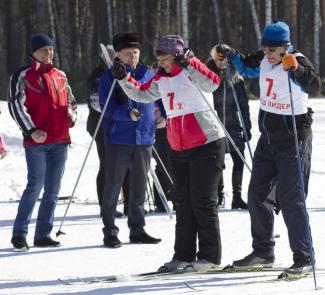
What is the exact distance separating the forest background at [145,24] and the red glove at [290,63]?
73.3 feet

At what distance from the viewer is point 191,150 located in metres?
6.63

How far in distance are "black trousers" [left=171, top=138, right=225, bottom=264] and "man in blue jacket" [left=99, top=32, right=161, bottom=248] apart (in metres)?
1.20

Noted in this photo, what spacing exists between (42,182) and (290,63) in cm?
270

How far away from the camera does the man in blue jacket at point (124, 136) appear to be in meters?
7.86

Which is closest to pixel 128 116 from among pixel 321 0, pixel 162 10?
pixel 321 0

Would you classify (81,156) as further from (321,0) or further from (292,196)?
(321,0)

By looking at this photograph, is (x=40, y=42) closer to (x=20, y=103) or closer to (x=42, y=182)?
(x=20, y=103)

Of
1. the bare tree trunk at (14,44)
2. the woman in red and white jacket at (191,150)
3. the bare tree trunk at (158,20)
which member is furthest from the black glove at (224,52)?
the bare tree trunk at (158,20)

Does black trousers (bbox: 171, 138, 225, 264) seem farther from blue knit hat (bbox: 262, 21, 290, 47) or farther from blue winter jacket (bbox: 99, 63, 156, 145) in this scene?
blue winter jacket (bbox: 99, 63, 156, 145)

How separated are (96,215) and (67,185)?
2437 millimetres

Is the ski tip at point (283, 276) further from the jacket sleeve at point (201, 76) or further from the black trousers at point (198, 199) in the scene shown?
the jacket sleeve at point (201, 76)

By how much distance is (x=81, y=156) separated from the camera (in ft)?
46.6

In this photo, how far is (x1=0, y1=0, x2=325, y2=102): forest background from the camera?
99.0 feet

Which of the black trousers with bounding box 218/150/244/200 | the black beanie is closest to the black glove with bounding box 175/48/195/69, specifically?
the black beanie
